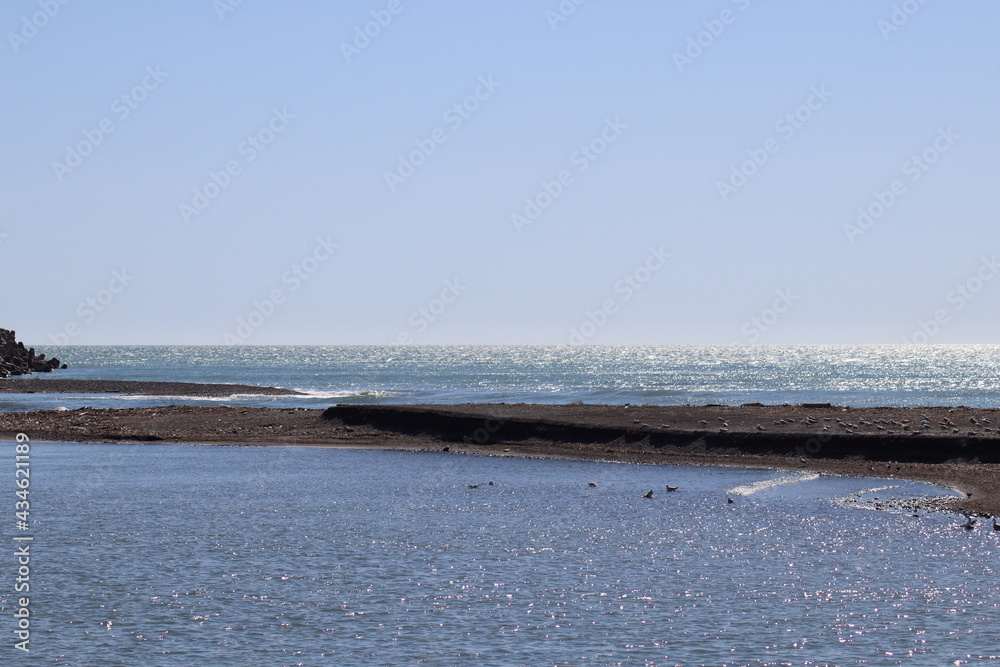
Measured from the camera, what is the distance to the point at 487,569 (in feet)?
71.2

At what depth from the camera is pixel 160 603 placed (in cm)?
1884

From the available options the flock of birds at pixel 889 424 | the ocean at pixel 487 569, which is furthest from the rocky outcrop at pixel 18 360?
the flock of birds at pixel 889 424

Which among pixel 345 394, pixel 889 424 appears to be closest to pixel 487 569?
pixel 889 424

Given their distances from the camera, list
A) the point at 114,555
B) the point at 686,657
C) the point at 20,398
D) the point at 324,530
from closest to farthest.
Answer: the point at 686,657 → the point at 114,555 → the point at 324,530 → the point at 20,398

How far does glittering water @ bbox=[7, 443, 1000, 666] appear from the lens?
16.3 meters

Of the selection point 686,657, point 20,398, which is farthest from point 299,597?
point 20,398

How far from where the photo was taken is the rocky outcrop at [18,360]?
13934 centimetres

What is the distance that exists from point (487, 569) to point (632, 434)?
25.1 meters

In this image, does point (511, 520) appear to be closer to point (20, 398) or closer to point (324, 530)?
point (324, 530)

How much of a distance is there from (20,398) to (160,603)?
79.3 meters

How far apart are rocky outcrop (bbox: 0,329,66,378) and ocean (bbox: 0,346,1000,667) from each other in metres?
111

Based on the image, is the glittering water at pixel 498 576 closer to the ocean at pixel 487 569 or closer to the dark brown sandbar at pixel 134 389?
the ocean at pixel 487 569

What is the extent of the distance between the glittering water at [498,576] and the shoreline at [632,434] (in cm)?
483

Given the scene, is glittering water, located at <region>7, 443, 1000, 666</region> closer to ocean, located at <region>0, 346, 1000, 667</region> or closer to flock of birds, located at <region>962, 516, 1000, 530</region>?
ocean, located at <region>0, 346, 1000, 667</region>
